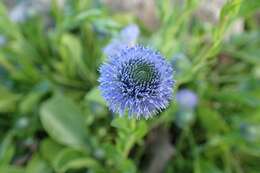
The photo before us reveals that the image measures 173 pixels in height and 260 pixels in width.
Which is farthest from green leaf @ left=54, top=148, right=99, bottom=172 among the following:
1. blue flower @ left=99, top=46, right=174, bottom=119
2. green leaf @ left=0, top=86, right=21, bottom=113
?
blue flower @ left=99, top=46, right=174, bottom=119

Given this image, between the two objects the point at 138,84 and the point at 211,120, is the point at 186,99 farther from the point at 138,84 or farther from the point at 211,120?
the point at 138,84

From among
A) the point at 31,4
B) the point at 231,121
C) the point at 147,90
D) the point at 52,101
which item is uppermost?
the point at 31,4

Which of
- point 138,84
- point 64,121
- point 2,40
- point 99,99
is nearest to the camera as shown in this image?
point 138,84

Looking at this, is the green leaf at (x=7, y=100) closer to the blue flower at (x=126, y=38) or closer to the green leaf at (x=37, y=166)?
the green leaf at (x=37, y=166)

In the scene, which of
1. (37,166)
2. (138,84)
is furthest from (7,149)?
(138,84)

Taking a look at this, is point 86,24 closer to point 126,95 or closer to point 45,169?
point 45,169

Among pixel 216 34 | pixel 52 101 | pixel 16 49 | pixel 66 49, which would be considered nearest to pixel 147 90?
pixel 216 34

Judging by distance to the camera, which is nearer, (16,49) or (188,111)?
(188,111)
